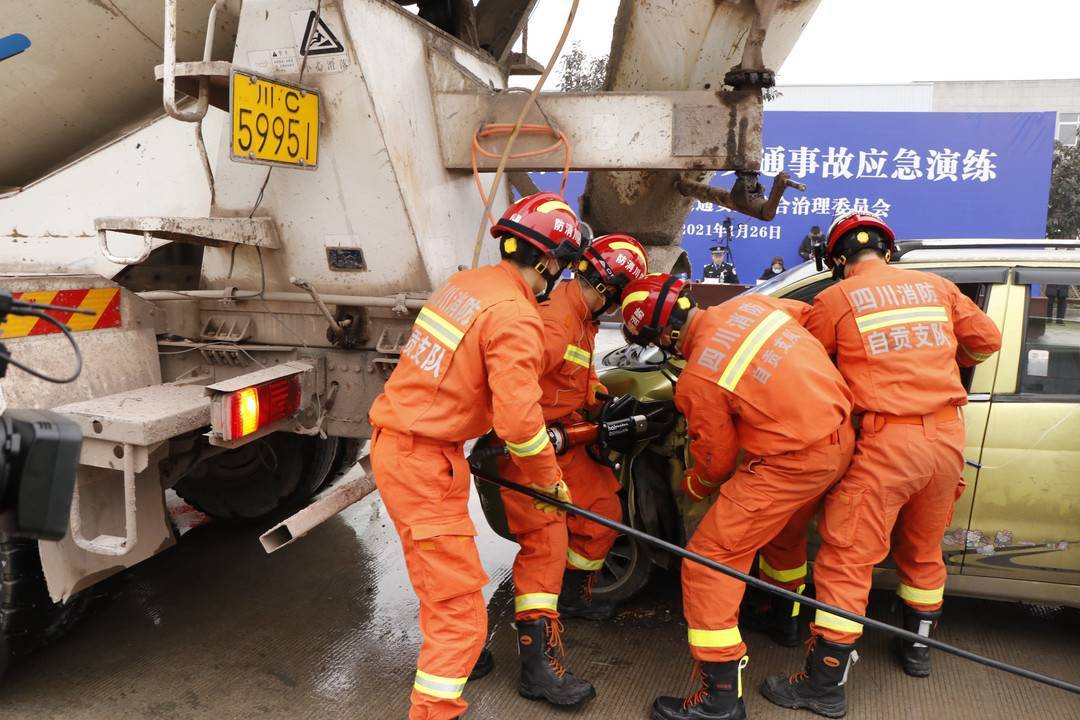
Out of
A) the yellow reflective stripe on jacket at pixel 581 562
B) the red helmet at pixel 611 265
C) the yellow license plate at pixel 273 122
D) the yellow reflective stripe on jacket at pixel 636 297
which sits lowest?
the yellow reflective stripe on jacket at pixel 581 562

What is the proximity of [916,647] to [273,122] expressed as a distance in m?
3.21

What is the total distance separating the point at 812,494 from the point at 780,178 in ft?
4.12

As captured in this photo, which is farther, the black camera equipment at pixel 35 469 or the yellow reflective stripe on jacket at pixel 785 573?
the yellow reflective stripe on jacket at pixel 785 573

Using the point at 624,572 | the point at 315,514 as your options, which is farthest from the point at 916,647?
the point at 315,514

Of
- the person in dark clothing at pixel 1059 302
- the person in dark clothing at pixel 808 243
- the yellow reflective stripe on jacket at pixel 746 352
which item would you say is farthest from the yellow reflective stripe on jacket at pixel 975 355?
the person in dark clothing at pixel 808 243

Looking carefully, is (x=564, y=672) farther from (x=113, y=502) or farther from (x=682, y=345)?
(x=113, y=502)

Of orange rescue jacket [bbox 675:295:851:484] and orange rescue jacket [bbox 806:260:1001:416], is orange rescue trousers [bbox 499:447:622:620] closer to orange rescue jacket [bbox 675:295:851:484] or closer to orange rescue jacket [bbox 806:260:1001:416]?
orange rescue jacket [bbox 675:295:851:484]

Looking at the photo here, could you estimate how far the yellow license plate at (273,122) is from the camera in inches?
113

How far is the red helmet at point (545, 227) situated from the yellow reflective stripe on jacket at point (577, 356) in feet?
1.90

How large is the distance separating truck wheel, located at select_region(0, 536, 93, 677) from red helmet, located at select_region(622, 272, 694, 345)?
233 cm

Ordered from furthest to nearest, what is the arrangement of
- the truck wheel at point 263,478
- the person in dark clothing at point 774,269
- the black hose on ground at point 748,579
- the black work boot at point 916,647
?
the person in dark clothing at point 774,269
the truck wheel at point 263,478
the black work boot at point 916,647
the black hose on ground at point 748,579

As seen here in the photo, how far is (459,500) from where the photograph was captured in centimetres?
280

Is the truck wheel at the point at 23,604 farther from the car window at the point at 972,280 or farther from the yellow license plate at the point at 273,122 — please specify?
the car window at the point at 972,280

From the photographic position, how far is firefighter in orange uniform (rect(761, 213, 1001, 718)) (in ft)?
9.98
